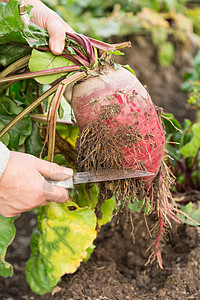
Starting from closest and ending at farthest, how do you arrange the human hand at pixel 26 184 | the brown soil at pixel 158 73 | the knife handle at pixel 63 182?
the human hand at pixel 26 184 → the knife handle at pixel 63 182 → the brown soil at pixel 158 73

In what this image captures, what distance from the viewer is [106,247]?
7.20 feet

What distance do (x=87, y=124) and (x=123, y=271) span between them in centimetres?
101

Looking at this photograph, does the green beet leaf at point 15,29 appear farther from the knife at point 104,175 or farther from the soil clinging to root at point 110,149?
the knife at point 104,175

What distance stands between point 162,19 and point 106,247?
12.3 feet

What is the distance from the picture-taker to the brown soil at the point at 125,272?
1753mm

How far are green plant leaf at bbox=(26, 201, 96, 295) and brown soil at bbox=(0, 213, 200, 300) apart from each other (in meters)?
0.19

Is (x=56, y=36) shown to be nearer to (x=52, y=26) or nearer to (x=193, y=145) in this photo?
(x=52, y=26)

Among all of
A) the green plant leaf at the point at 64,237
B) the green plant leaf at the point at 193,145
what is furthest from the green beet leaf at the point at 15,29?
the green plant leaf at the point at 193,145

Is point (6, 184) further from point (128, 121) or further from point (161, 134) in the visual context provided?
point (161, 134)

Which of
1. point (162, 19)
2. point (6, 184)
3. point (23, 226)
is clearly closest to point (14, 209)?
point (6, 184)

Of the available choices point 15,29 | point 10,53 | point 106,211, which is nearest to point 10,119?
point 10,53

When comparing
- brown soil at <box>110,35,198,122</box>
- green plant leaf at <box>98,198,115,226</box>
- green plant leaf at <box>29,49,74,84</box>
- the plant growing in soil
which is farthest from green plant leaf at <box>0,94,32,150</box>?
brown soil at <box>110,35,198,122</box>

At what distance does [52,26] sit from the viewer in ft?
5.10

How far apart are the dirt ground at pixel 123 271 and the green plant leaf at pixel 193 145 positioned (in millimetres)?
512
